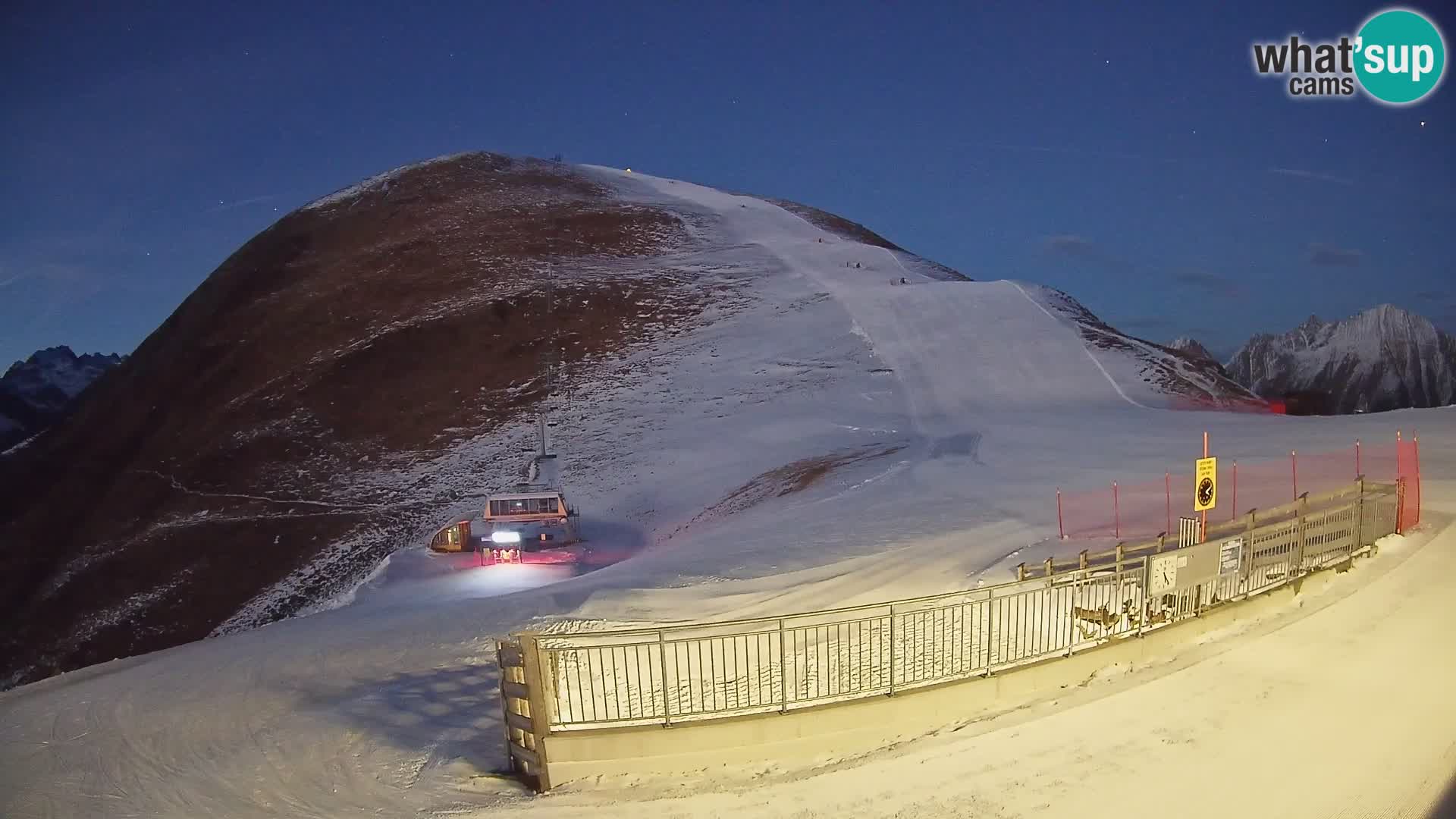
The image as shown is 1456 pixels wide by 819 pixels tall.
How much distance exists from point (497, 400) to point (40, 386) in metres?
122

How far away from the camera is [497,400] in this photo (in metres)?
42.5

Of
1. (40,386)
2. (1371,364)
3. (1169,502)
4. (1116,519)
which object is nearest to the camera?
(1116,519)

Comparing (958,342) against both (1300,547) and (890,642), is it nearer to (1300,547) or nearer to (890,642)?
(1300,547)

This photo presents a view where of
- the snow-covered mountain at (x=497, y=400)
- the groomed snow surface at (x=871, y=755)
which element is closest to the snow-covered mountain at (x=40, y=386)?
the snow-covered mountain at (x=497, y=400)

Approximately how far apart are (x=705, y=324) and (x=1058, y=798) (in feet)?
136

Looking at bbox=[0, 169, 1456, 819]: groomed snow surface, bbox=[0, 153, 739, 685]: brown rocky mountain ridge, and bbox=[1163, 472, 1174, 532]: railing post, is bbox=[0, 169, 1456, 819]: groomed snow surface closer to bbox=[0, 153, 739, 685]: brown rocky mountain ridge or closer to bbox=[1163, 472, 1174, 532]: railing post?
bbox=[1163, 472, 1174, 532]: railing post

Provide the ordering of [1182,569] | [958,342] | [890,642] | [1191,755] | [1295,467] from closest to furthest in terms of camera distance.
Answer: [1191,755] < [890,642] < [1182,569] < [1295,467] < [958,342]

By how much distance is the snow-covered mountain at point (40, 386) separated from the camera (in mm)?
110812

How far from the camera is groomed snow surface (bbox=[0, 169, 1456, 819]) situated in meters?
6.92

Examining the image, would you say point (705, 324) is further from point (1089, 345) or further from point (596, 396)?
point (1089, 345)

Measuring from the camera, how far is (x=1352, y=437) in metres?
21.4

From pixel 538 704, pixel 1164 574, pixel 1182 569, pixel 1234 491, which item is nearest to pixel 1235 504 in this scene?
pixel 1234 491

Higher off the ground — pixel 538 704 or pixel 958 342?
pixel 958 342

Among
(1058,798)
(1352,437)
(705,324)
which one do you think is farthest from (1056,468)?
(705,324)
